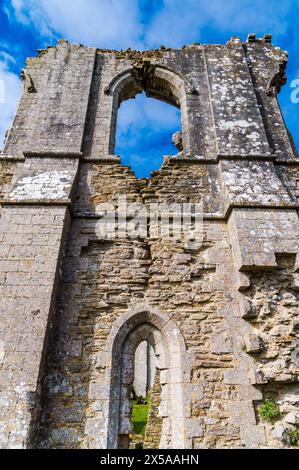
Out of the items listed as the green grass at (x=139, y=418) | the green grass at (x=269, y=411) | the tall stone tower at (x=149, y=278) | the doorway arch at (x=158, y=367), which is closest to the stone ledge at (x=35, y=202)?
the tall stone tower at (x=149, y=278)

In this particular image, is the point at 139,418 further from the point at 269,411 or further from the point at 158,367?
the point at 269,411

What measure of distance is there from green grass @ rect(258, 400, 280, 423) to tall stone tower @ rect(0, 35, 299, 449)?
0.20 feet

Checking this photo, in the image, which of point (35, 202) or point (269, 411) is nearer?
point (269, 411)

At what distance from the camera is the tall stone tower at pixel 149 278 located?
14.6 feet

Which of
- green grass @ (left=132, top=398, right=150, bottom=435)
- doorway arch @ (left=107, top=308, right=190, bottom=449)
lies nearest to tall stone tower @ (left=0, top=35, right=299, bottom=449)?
doorway arch @ (left=107, top=308, right=190, bottom=449)

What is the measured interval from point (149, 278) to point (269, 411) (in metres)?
2.45

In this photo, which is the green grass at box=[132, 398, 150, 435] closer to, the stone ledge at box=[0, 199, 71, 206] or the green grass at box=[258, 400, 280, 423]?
the green grass at box=[258, 400, 280, 423]

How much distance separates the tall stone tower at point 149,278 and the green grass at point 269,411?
6 cm

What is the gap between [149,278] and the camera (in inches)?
217

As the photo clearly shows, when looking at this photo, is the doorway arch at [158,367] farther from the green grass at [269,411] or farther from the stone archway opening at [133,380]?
the green grass at [269,411]

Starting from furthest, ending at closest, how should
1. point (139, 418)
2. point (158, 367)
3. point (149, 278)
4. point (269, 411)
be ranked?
point (139, 418) < point (149, 278) < point (158, 367) < point (269, 411)

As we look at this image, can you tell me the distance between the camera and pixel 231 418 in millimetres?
4477

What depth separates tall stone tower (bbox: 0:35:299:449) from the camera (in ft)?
14.6

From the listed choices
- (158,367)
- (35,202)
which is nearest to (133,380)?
(158,367)
